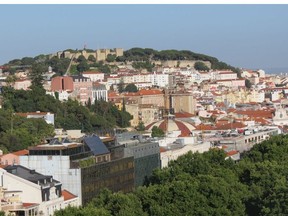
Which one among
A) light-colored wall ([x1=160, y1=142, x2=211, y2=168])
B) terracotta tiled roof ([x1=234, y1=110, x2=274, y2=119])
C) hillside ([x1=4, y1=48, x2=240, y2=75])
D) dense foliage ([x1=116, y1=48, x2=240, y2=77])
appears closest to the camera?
light-colored wall ([x1=160, y1=142, x2=211, y2=168])

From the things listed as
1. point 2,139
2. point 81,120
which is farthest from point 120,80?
point 2,139

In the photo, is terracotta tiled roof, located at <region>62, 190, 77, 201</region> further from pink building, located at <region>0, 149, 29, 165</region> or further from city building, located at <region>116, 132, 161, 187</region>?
city building, located at <region>116, 132, 161, 187</region>

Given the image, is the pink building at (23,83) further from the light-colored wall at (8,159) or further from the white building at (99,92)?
the light-colored wall at (8,159)

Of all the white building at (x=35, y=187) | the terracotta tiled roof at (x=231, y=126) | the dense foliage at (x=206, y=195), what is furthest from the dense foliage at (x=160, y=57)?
the white building at (x=35, y=187)

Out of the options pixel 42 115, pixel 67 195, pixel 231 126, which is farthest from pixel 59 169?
pixel 231 126

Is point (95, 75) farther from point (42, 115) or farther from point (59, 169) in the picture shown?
point (59, 169)

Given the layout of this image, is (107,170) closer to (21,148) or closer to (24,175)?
(24,175)

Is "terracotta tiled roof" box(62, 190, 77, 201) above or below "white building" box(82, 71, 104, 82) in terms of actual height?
below

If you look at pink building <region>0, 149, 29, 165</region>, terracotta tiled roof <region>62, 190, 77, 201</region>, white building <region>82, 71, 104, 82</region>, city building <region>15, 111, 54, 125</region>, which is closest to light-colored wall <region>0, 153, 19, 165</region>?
pink building <region>0, 149, 29, 165</region>
